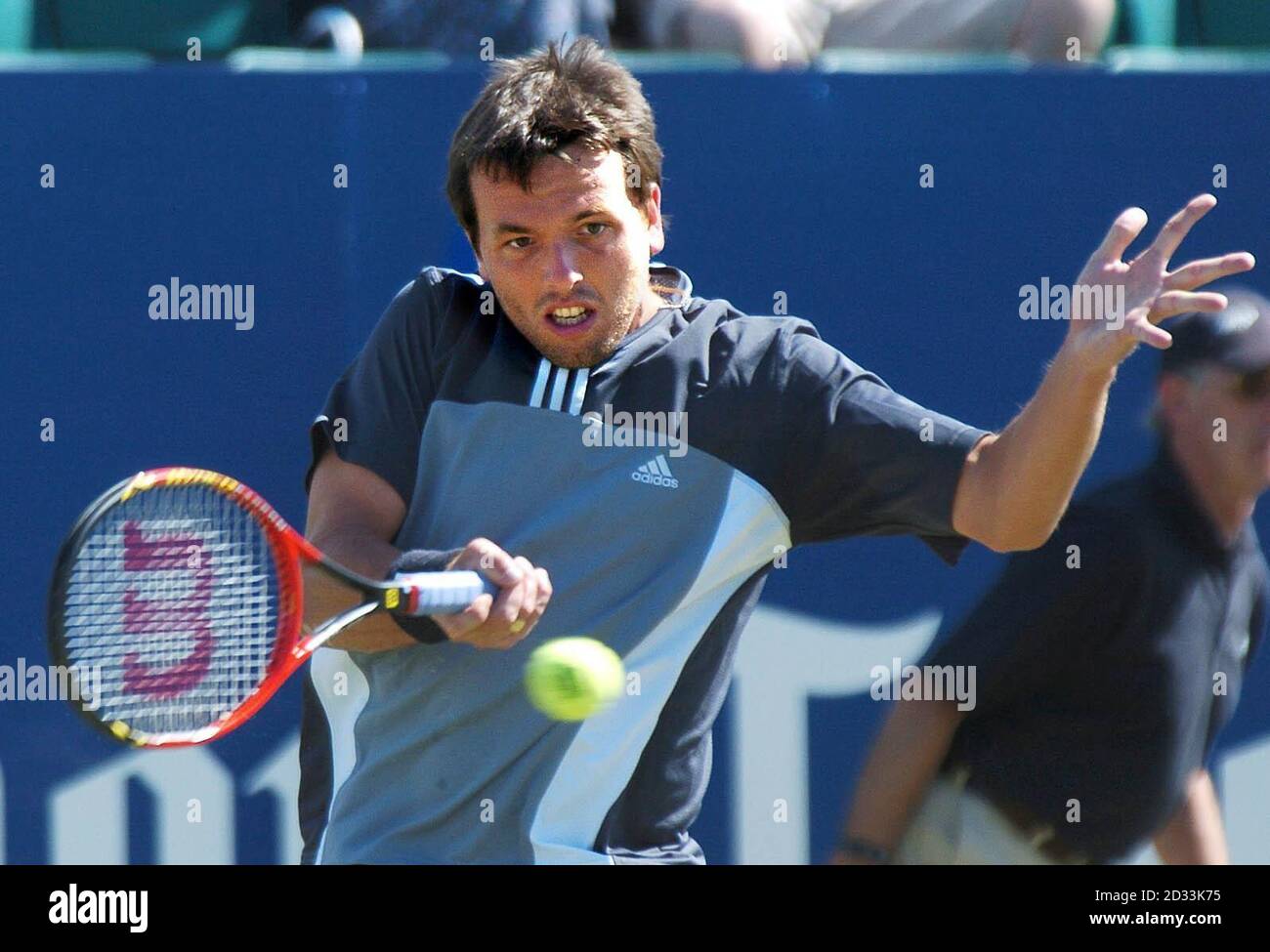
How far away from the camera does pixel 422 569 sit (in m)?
2.66

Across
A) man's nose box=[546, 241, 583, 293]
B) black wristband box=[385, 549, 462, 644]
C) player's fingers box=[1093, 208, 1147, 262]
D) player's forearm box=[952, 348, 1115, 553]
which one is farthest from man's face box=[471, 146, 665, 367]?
player's fingers box=[1093, 208, 1147, 262]

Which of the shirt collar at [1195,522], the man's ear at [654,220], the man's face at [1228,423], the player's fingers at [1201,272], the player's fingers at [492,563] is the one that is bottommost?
the player's fingers at [492,563]

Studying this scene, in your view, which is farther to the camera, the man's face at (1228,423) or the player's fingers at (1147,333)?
the man's face at (1228,423)

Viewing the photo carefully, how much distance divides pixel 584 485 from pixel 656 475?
0.11 meters

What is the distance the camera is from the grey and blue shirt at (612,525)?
2791 millimetres

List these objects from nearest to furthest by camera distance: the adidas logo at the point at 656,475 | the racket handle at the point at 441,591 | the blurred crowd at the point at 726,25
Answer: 1. the racket handle at the point at 441,591
2. the adidas logo at the point at 656,475
3. the blurred crowd at the point at 726,25

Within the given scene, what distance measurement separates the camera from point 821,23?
3.84 meters

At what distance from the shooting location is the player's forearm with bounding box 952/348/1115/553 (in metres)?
2.62

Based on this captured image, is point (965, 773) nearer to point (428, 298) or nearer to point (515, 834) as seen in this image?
point (515, 834)

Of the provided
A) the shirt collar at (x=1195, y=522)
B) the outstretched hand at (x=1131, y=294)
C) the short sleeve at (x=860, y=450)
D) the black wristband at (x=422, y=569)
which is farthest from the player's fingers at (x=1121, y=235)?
the black wristband at (x=422, y=569)

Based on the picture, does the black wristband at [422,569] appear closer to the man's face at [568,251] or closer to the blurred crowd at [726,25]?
the man's face at [568,251]

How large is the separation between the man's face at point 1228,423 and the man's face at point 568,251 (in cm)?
112

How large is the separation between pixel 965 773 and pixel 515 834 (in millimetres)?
974

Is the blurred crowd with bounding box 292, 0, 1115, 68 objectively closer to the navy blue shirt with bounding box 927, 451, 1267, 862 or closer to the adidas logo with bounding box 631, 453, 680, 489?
the navy blue shirt with bounding box 927, 451, 1267, 862
